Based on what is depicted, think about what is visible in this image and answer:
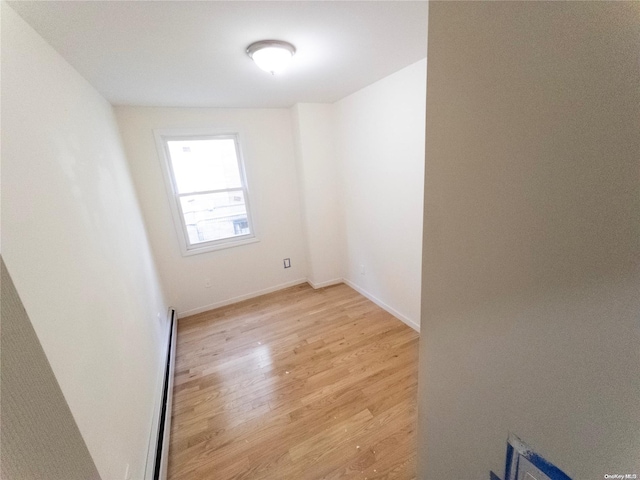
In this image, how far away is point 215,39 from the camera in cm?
131

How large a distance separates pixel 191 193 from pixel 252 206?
67cm

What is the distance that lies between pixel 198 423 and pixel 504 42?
2285 mm

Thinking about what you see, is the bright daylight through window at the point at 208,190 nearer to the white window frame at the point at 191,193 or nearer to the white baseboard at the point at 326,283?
the white window frame at the point at 191,193

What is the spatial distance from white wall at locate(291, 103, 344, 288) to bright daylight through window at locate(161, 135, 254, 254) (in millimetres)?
729

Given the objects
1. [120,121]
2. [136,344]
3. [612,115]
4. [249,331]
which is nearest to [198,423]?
[136,344]

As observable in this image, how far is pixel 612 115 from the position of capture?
1.05 ft

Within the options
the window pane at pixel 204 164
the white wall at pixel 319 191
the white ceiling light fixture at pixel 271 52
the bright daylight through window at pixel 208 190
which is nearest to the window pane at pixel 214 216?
the bright daylight through window at pixel 208 190

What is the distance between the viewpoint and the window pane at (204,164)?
2.73 metres

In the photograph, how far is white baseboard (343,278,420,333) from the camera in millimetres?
2479

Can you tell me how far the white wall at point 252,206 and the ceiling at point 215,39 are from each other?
469 millimetres

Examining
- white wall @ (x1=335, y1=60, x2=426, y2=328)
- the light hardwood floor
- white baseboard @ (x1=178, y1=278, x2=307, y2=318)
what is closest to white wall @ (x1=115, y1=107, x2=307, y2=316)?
white baseboard @ (x1=178, y1=278, x2=307, y2=318)

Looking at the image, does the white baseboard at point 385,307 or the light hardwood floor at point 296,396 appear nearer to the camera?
the light hardwood floor at point 296,396

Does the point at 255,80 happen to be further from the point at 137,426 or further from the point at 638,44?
the point at 137,426

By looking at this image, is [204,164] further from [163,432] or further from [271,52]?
[163,432]
